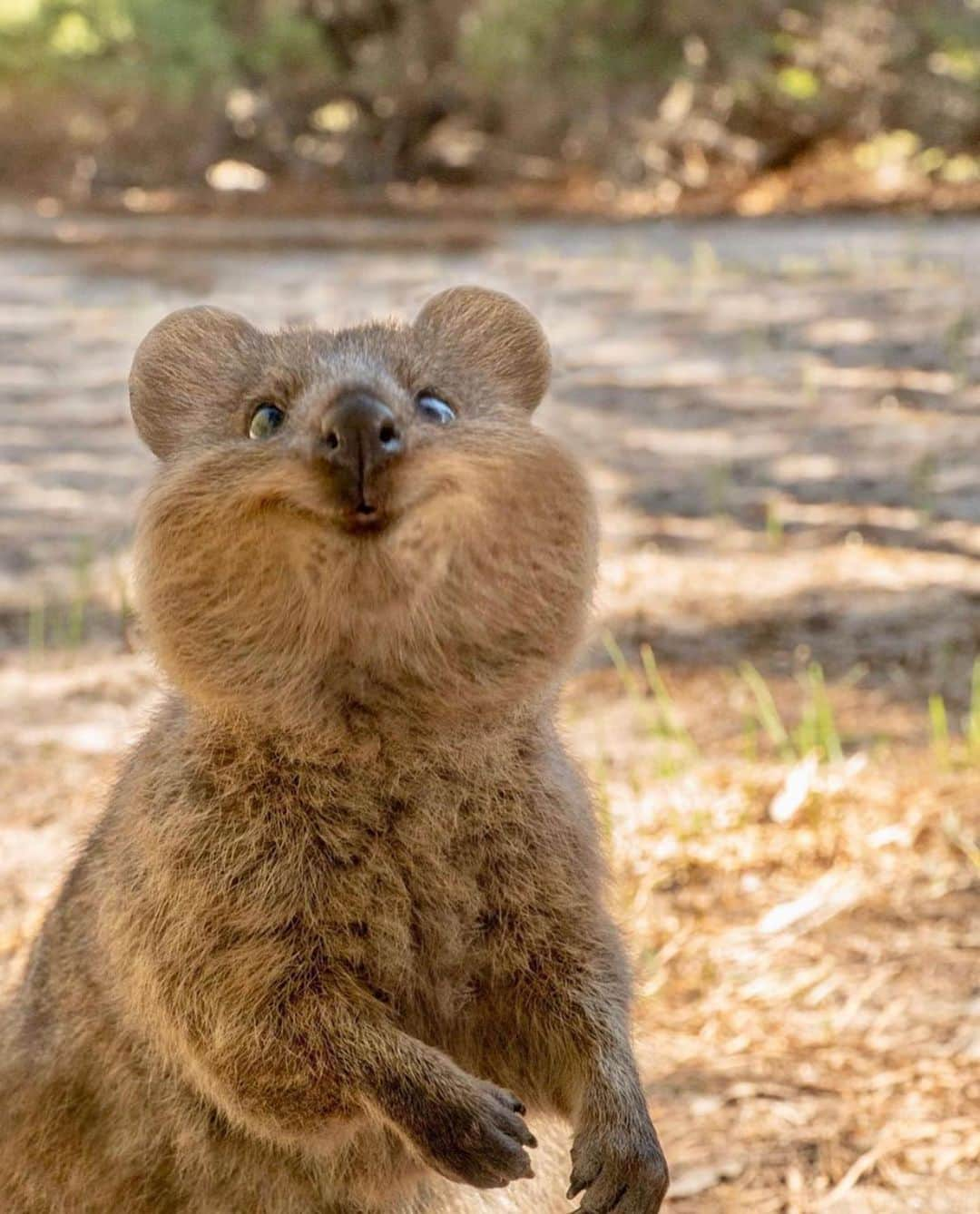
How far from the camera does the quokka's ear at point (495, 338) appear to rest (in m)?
2.47

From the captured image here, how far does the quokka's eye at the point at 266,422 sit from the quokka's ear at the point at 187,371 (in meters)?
0.16

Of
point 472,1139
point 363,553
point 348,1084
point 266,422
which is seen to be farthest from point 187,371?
→ point 472,1139

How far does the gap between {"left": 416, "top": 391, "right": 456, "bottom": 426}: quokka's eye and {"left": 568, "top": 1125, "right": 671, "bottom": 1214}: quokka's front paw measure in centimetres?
92

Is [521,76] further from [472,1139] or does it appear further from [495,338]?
[472,1139]

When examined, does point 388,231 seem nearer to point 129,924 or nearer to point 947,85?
point 947,85

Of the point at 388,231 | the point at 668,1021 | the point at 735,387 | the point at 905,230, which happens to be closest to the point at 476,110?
the point at 388,231

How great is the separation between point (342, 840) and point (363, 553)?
49cm

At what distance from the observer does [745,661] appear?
5.31 metres

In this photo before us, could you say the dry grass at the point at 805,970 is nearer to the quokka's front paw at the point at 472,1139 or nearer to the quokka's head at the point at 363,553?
the quokka's front paw at the point at 472,1139

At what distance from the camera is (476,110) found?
1667 cm

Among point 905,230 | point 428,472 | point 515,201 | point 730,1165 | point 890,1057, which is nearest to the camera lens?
point 428,472

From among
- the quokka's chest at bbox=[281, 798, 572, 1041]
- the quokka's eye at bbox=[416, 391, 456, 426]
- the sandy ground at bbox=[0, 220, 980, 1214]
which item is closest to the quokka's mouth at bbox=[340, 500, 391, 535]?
the quokka's eye at bbox=[416, 391, 456, 426]

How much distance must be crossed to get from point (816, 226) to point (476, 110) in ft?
15.9

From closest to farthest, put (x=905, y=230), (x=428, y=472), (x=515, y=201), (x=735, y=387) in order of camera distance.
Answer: (x=428, y=472)
(x=735, y=387)
(x=905, y=230)
(x=515, y=201)
